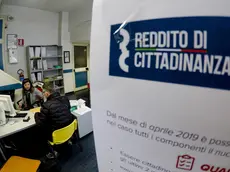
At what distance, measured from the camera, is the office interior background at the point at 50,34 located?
3.74 m

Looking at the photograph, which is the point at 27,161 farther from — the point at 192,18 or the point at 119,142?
the point at 192,18

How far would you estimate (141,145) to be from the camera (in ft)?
1.52

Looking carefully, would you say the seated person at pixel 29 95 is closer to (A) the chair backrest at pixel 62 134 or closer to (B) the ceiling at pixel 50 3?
(A) the chair backrest at pixel 62 134

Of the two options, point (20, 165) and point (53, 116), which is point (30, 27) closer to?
point (53, 116)

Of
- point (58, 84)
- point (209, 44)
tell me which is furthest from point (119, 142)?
point (58, 84)

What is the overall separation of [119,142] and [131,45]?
0.35m

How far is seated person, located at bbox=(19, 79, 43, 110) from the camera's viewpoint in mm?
3062

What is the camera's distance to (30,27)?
13.8 ft

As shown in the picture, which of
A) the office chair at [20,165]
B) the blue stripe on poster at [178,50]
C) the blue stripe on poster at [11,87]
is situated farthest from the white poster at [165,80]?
the blue stripe on poster at [11,87]

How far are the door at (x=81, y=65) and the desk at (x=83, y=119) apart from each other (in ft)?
11.3

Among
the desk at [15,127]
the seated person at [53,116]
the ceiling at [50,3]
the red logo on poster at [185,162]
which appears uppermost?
the ceiling at [50,3]

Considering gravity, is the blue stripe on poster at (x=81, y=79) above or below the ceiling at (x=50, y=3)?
below

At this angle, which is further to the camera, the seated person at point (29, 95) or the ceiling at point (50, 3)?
the ceiling at point (50, 3)

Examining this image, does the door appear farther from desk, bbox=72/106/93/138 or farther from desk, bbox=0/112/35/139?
desk, bbox=0/112/35/139
